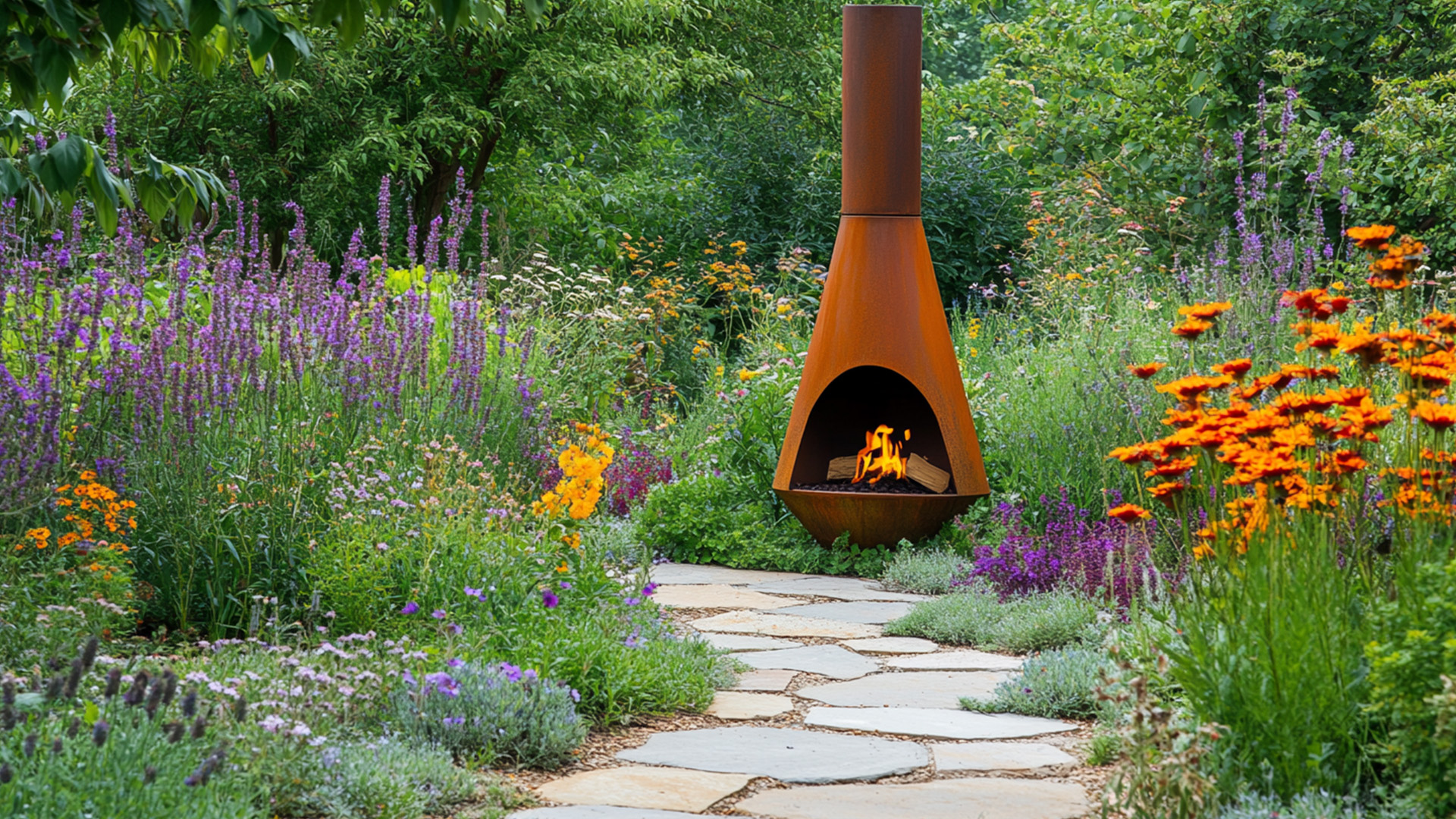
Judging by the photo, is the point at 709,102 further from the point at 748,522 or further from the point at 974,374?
the point at 748,522

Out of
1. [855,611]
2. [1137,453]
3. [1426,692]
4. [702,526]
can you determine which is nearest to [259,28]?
[1137,453]

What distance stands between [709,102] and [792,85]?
95 centimetres

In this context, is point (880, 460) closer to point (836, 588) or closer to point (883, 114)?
point (836, 588)

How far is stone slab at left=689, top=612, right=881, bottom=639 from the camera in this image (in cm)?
471

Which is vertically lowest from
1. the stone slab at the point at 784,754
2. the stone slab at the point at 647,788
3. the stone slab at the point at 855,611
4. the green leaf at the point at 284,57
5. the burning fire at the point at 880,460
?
the stone slab at the point at 855,611

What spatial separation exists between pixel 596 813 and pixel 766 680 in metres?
1.43

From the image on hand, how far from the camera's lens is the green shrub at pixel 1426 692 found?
7.41 ft

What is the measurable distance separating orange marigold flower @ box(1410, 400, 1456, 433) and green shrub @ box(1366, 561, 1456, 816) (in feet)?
1.01

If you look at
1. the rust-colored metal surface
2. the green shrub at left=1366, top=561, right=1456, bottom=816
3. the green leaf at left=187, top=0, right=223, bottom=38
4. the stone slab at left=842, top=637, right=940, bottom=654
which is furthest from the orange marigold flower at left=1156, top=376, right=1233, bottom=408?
the rust-colored metal surface

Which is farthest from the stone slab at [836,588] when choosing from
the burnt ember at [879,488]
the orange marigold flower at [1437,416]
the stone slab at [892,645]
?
the orange marigold flower at [1437,416]

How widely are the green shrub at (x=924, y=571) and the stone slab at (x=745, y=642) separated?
3.55 feet

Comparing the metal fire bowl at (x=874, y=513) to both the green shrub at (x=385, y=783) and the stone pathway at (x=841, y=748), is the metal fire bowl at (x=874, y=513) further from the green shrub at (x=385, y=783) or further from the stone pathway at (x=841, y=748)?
the green shrub at (x=385, y=783)

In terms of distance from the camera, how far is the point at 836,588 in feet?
18.5

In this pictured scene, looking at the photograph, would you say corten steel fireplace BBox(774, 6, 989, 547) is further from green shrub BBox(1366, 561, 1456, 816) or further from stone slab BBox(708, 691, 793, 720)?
green shrub BBox(1366, 561, 1456, 816)
